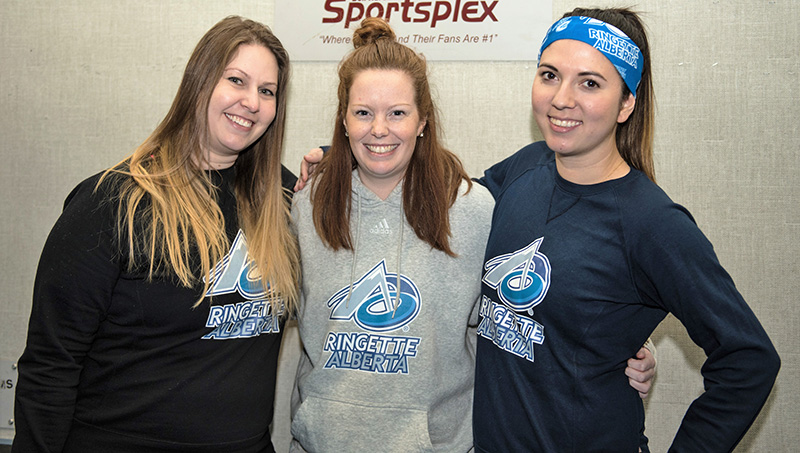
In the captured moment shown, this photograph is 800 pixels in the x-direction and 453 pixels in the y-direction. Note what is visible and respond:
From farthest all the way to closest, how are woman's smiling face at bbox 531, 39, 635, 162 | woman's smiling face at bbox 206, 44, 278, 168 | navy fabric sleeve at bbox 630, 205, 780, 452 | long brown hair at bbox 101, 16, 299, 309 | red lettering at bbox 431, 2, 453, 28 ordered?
red lettering at bbox 431, 2, 453, 28 → woman's smiling face at bbox 206, 44, 278, 168 → long brown hair at bbox 101, 16, 299, 309 → woman's smiling face at bbox 531, 39, 635, 162 → navy fabric sleeve at bbox 630, 205, 780, 452

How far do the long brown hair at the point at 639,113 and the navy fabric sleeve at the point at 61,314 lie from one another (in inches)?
49.7

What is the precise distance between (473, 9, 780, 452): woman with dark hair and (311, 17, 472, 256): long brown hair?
0.21 meters

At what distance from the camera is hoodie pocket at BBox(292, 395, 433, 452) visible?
1.49m

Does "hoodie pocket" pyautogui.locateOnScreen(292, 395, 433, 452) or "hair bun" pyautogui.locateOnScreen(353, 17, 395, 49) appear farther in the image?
"hair bun" pyautogui.locateOnScreen(353, 17, 395, 49)

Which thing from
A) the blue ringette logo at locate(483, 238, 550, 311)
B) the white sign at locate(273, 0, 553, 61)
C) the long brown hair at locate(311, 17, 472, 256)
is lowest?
the blue ringette logo at locate(483, 238, 550, 311)

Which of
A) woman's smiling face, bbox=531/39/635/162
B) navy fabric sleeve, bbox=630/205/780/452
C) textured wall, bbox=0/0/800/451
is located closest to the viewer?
navy fabric sleeve, bbox=630/205/780/452

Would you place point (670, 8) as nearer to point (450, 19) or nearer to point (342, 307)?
point (450, 19)

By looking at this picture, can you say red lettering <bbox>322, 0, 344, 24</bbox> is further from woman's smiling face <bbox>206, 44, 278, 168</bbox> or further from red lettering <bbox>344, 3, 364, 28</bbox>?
woman's smiling face <bbox>206, 44, 278, 168</bbox>

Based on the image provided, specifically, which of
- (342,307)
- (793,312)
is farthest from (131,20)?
(793,312)

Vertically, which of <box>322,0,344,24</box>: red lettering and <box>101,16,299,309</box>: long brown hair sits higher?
<box>322,0,344,24</box>: red lettering

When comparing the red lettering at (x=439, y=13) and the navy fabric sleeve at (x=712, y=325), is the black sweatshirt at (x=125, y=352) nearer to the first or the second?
the navy fabric sleeve at (x=712, y=325)

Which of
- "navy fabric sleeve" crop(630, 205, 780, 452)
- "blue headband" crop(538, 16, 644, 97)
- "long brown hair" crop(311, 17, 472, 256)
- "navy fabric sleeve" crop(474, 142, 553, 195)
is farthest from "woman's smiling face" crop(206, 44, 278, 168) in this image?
"navy fabric sleeve" crop(630, 205, 780, 452)

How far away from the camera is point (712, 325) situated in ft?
4.01

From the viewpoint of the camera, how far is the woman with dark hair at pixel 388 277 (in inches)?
59.9
